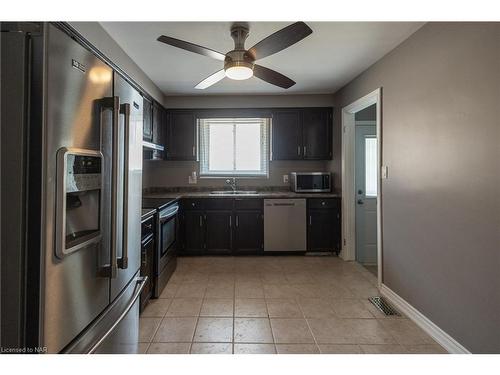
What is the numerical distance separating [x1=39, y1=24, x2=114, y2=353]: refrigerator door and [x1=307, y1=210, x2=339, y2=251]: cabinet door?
10.5 ft

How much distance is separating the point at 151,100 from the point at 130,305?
2.83 meters

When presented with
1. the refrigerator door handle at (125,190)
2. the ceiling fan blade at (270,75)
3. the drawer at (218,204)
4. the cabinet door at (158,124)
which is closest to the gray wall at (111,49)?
the cabinet door at (158,124)

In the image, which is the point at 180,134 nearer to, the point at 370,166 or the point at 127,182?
the point at 370,166

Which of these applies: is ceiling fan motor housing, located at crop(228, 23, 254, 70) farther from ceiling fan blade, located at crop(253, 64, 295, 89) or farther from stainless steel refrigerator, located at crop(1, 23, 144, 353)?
stainless steel refrigerator, located at crop(1, 23, 144, 353)

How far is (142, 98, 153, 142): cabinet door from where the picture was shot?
323 cm

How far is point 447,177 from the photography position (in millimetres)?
1882

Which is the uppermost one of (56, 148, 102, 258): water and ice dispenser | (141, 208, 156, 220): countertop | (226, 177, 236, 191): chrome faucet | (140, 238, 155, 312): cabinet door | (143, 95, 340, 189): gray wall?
(143, 95, 340, 189): gray wall

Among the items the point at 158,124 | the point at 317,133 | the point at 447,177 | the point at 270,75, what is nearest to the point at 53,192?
the point at 270,75

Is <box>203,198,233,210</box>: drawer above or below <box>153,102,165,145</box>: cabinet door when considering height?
below

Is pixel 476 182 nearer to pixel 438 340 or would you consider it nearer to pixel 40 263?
pixel 438 340

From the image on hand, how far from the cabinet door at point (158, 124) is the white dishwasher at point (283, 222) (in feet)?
5.82

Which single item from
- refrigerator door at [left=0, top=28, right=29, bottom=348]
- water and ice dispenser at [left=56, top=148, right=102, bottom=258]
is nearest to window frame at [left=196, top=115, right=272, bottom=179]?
water and ice dispenser at [left=56, top=148, right=102, bottom=258]

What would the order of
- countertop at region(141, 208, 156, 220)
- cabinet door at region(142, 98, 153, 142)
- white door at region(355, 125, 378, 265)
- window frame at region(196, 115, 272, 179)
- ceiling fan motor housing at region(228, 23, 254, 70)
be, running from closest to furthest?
ceiling fan motor housing at region(228, 23, 254, 70) < countertop at region(141, 208, 156, 220) < cabinet door at region(142, 98, 153, 142) < white door at region(355, 125, 378, 265) < window frame at region(196, 115, 272, 179)
